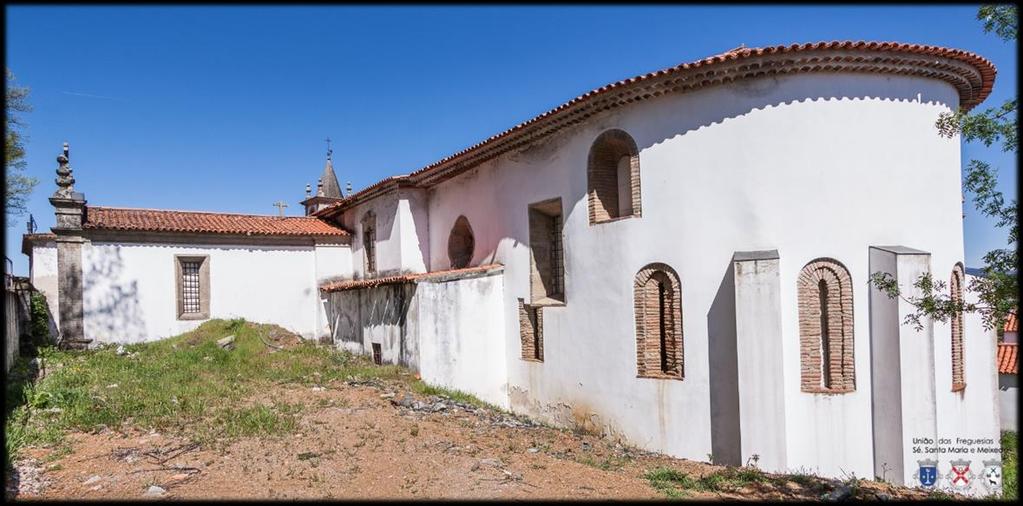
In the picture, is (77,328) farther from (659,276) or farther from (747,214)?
(747,214)

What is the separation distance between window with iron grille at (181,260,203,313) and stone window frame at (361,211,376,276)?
→ 200 inches

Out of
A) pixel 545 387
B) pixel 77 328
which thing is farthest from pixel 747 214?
pixel 77 328

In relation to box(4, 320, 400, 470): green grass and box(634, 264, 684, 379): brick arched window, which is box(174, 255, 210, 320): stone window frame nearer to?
box(4, 320, 400, 470): green grass

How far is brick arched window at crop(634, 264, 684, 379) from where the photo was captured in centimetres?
1021

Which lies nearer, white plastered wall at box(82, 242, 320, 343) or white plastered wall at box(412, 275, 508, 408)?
white plastered wall at box(412, 275, 508, 408)

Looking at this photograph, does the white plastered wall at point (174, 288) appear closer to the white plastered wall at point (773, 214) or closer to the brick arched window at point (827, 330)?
the white plastered wall at point (773, 214)

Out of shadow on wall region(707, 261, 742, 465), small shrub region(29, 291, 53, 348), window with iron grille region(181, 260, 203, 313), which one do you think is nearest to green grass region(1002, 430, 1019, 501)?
shadow on wall region(707, 261, 742, 465)

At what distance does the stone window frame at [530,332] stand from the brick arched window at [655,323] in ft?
9.08

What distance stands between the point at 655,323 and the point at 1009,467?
27.9 feet

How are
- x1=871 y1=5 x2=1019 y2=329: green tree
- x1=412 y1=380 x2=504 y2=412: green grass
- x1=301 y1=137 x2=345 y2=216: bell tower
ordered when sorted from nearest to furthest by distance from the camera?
x1=871 y1=5 x2=1019 y2=329: green tree → x1=412 y1=380 x2=504 y2=412: green grass → x1=301 y1=137 x2=345 y2=216: bell tower

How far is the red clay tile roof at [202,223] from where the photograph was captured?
687 inches

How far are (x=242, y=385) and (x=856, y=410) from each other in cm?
1131

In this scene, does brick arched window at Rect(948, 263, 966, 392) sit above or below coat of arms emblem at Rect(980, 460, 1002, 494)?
above

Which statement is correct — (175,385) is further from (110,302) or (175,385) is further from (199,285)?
(199,285)
